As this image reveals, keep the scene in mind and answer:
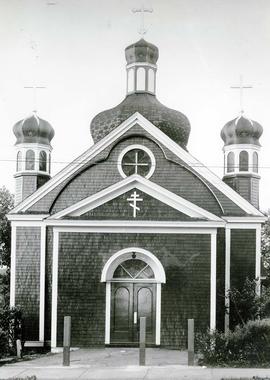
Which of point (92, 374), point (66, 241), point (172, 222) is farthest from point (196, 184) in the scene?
point (92, 374)

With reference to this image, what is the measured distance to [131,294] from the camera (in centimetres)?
2414

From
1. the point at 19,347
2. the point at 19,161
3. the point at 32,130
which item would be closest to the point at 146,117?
the point at 32,130

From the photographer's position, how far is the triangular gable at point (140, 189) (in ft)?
77.8

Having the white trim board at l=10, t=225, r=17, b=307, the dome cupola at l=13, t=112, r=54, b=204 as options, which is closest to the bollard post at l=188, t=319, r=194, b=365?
→ the white trim board at l=10, t=225, r=17, b=307

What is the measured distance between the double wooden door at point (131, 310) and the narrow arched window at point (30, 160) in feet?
21.2

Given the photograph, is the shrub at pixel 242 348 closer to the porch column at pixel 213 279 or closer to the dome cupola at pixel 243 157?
the porch column at pixel 213 279

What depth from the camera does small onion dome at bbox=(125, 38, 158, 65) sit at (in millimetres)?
29577

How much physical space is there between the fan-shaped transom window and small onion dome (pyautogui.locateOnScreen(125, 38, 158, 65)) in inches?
386

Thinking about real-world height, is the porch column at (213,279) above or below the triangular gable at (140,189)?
below

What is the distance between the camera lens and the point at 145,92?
2883 centimetres

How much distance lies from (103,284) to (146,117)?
7532mm

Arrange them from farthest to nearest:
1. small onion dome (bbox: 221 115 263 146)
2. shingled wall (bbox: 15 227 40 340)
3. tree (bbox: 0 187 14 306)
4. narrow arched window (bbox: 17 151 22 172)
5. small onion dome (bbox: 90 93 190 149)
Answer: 1. tree (bbox: 0 187 14 306)
2. small onion dome (bbox: 90 93 190 149)
3. narrow arched window (bbox: 17 151 22 172)
4. small onion dome (bbox: 221 115 263 146)
5. shingled wall (bbox: 15 227 40 340)

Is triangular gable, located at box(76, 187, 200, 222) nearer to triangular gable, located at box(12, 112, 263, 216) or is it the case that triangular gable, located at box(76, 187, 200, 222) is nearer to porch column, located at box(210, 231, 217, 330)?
porch column, located at box(210, 231, 217, 330)

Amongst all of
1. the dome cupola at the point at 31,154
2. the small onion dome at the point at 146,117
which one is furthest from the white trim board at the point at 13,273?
the small onion dome at the point at 146,117
